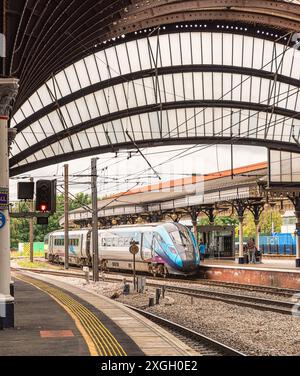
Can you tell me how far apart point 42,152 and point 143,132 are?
634cm

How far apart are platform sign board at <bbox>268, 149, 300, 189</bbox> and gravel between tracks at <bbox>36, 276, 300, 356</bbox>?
12.1 m

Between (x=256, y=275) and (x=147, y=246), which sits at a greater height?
(x=147, y=246)

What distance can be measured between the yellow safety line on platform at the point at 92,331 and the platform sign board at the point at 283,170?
1674 centimetres

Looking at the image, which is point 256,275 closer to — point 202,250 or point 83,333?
point 202,250

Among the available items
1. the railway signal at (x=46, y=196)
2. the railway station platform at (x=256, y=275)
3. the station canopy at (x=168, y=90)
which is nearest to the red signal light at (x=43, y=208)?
the railway signal at (x=46, y=196)

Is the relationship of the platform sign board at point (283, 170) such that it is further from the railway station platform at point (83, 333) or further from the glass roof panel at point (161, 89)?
the railway station platform at point (83, 333)

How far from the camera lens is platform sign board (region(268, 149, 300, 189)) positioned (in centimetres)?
3628

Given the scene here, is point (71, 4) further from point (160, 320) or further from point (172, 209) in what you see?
point (172, 209)

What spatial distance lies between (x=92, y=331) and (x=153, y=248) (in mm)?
23052

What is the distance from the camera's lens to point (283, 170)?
121 ft

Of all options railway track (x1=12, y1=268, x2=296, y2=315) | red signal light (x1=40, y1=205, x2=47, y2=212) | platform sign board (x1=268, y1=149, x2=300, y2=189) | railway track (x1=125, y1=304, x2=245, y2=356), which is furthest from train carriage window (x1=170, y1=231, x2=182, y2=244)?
red signal light (x1=40, y1=205, x2=47, y2=212)

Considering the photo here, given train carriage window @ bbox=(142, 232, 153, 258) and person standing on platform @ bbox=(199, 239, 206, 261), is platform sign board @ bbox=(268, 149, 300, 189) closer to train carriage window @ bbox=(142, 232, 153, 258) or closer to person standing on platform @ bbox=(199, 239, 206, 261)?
train carriage window @ bbox=(142, 232, 153, 258)

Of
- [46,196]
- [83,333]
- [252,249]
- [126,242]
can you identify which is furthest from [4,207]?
[126,242]

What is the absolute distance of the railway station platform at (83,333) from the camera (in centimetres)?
1208
